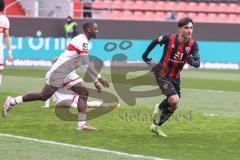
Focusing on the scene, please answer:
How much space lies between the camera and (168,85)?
11.1m

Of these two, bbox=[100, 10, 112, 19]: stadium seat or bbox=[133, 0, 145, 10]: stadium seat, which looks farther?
bbox=[133, 0, 145, 10]: stadium seat

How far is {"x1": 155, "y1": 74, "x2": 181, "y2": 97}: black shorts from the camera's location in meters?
11.0

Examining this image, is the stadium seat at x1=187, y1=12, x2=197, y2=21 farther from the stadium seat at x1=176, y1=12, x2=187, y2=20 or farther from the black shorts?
the black shorts

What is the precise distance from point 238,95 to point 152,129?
26.8ft

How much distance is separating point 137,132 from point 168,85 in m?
1.10

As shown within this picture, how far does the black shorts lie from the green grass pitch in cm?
74

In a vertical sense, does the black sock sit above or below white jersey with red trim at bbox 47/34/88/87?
below

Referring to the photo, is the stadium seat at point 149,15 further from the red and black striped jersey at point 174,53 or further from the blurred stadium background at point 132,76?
the red and black striped jersey at point 174,53

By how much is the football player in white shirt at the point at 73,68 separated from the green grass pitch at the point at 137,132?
438 millimetres

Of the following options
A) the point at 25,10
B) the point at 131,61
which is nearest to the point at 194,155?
the point at 131,61

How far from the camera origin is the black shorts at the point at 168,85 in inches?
435

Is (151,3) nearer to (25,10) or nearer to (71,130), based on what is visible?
(25,10)

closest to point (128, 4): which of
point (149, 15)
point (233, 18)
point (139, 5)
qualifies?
point (139, 5)

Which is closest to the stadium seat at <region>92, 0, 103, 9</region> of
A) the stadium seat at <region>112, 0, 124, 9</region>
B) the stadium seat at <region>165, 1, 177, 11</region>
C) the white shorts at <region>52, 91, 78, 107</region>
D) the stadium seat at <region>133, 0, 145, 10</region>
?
the stadium seat at <region>112, 0, 124, 9</region>
